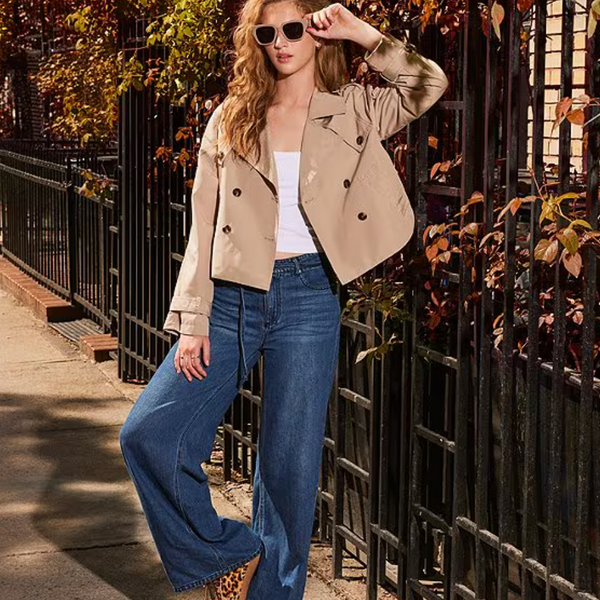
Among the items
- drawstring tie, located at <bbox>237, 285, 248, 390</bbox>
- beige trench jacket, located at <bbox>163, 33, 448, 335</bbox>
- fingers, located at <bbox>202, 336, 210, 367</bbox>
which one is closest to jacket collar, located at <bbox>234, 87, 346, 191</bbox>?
beige trench jacket, located at <bbox>163, 33, 448, 335</bbox>

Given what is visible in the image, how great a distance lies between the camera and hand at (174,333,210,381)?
13.7ft

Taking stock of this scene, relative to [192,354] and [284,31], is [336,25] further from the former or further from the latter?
[192,354]

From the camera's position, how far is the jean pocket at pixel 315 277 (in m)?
4.14

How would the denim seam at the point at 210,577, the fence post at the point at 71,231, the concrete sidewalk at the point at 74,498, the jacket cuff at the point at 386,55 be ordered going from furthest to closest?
the fence post at the point at 71,231 → the concrete sidewalk at the point at 74,498 → the denim seam at the point at 210,577 → the jacket cuff at the point at 386,55

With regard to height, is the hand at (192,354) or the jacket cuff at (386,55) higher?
the jacket cuff at (386,55)

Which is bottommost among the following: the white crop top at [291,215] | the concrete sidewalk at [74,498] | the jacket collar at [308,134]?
the concrete sidewalk at [74,498]

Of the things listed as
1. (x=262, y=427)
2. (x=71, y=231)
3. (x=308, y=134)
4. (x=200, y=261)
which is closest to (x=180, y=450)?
A: (x=262, y=427)

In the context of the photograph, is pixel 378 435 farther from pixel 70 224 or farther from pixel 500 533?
pixel 70 224

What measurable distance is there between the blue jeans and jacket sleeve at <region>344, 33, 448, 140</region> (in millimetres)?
470

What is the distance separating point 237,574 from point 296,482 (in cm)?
36

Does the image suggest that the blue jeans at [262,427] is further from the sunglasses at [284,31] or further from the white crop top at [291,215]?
the sunglasses at [284,31]

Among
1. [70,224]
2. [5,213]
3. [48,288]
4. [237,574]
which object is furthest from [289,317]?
[5,213]

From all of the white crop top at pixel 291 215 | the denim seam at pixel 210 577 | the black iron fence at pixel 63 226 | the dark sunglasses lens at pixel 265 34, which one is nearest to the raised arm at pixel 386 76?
the dark sunglasses lens at pixel 265 34

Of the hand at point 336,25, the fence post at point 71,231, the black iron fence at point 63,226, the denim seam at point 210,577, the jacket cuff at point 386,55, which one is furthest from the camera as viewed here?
the fence post at point 71,231
